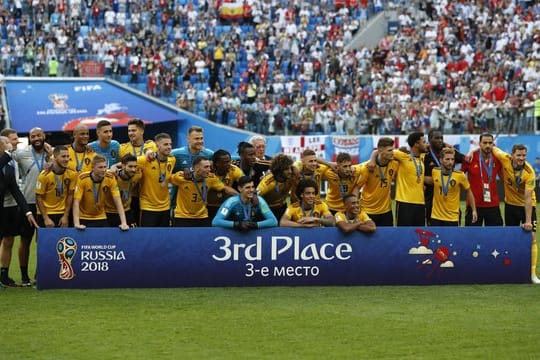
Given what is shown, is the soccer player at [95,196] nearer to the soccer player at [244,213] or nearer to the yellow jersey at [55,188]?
the yellow jersey at [55,188]

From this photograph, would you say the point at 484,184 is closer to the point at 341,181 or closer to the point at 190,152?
the point at 341,181

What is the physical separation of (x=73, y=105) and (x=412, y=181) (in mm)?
23809

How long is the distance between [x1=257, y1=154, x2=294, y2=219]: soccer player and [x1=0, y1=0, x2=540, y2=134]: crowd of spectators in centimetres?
2148

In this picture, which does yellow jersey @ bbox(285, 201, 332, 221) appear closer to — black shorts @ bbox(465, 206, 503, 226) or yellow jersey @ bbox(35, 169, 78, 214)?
black shorts @ bbox(465, 206, 503, 226)

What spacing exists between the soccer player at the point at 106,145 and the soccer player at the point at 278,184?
2.02 m

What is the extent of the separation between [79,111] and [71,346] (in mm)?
27514

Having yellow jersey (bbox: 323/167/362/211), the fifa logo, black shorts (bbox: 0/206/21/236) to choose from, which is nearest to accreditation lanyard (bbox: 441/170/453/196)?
yellow jersey (bbox: 323/167/362/211)

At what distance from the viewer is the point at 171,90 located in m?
39.7

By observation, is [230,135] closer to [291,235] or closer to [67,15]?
[67,15]

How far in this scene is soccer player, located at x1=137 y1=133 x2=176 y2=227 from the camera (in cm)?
1520

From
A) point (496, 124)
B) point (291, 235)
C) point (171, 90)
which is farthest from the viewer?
point (171, 90)

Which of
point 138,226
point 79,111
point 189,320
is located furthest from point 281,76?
point 189,320

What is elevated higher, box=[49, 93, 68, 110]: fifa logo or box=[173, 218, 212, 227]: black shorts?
box=[49, 93, 68, 110]: fifa logo

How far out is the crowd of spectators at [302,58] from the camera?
3784 cm
